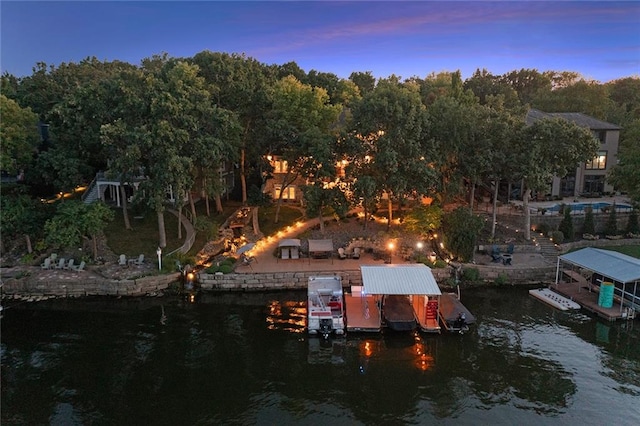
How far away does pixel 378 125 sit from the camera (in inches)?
1543

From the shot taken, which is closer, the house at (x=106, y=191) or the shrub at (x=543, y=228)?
the shrub at (x=543, y=228)

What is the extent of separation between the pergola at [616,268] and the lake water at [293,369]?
118 inches

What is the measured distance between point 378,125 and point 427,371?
22413 millimetres

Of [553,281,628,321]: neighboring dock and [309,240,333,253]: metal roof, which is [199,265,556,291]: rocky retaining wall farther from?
[553,281,628,321]: neighboring dock

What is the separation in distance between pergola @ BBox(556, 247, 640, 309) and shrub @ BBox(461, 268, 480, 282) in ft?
21.6

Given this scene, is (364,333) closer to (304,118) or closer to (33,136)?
(304,118)

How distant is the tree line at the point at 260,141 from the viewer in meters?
36.3

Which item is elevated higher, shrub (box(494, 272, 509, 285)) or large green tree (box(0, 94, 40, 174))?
large green tree (box(0, 94, 40, 174))

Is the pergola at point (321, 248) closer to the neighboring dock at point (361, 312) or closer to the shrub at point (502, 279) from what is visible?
the neighboring dock at point (361, 312)

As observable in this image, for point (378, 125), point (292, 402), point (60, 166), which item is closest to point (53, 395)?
point (292, 402)

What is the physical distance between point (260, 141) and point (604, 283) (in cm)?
3025

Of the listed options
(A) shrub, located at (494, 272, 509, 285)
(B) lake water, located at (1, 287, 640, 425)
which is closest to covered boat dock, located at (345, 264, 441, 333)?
(B) lake water, located at (1, 287, 640, 425)

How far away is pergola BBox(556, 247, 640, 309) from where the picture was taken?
2991 cm

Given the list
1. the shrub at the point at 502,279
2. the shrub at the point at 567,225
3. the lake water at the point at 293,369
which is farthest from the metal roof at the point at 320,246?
the shrub at the point at 567,225
